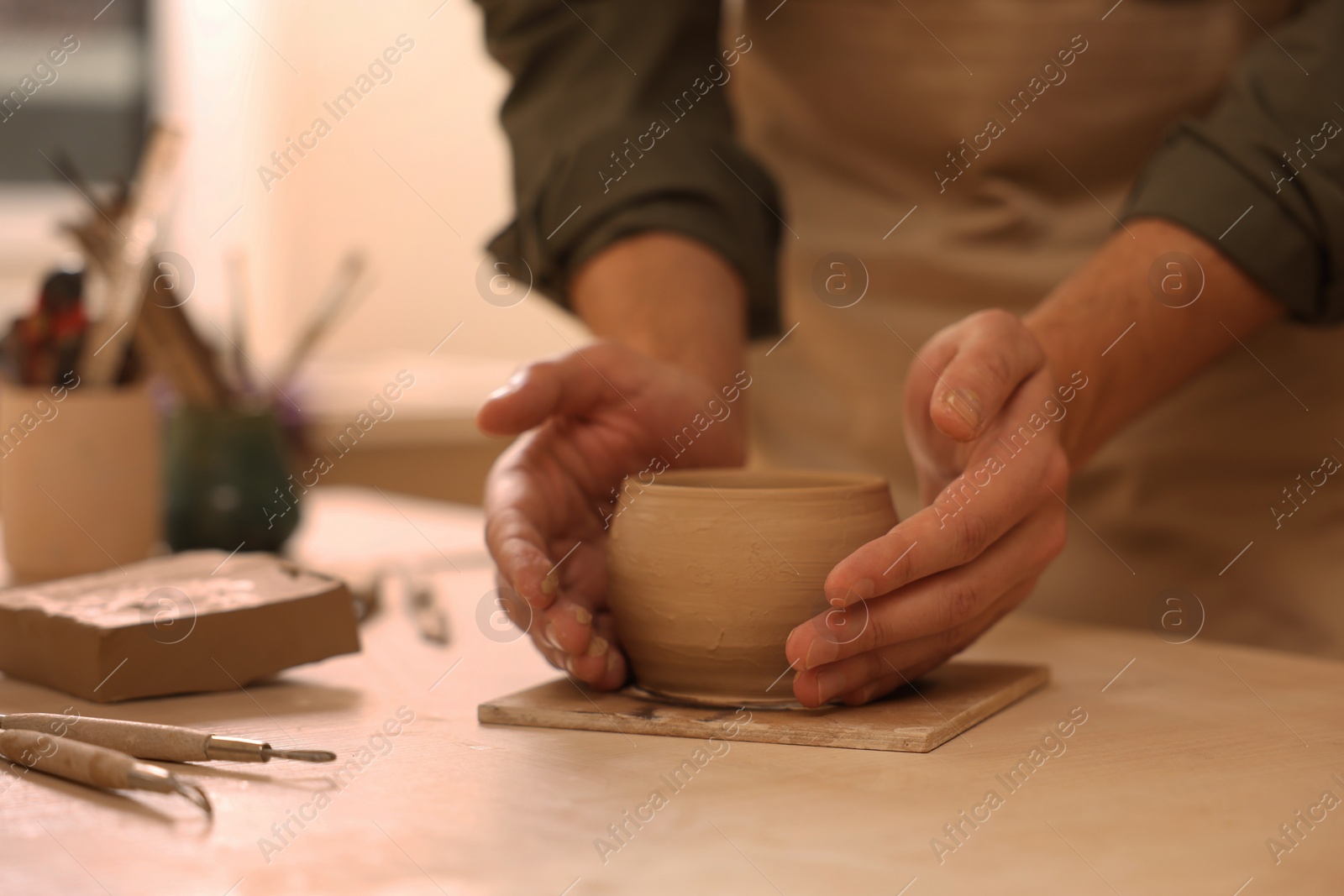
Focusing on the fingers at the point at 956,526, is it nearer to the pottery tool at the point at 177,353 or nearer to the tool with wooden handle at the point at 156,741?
the tool with wooden handle at the point at 156,741

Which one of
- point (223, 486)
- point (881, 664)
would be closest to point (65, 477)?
point (223, 486)

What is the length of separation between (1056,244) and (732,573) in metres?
0.76

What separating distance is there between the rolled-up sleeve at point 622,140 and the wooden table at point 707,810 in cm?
55

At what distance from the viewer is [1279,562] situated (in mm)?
1182

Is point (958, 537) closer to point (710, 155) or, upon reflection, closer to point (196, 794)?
point (196, 794)

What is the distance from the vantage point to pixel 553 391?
2.75 ft

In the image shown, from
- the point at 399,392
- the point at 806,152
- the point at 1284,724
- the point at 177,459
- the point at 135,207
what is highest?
the point at 806,152

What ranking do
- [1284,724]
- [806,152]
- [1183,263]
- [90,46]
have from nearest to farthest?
[1284,724] → [1183,263] → [806,152] → [90,46]

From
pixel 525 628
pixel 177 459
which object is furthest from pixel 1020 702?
pixel 177 459

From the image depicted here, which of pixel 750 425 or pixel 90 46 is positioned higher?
pixel 90 46

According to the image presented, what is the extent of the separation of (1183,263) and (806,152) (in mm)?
Answer: 567

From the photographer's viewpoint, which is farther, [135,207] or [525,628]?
[135,207]

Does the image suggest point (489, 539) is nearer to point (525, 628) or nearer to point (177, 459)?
point (525, 628)

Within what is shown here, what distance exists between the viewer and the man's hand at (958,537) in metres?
0.69
